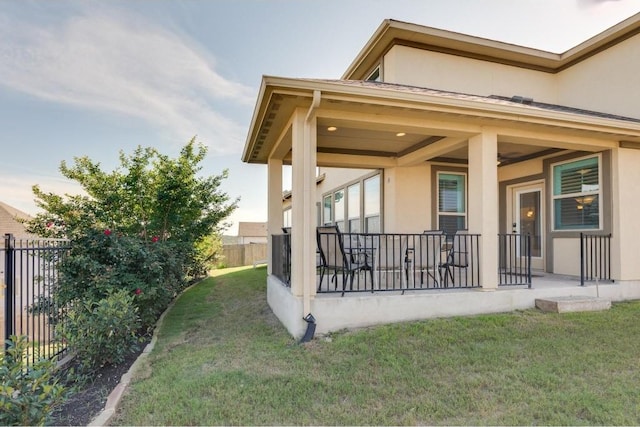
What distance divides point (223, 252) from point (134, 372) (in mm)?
13581

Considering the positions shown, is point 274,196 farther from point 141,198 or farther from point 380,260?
point 141,198

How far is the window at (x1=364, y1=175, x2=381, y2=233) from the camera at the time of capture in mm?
8836

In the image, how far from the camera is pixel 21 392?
2332mm

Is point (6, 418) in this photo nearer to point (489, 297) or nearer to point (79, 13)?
point (489, 297)

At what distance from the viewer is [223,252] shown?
669 inches

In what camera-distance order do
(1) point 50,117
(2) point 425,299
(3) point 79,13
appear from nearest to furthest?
(2) point 425,299 < (3) point 79,13 < (1) point 50,117

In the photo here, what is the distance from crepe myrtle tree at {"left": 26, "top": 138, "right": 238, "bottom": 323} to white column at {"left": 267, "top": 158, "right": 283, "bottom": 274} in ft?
6.05

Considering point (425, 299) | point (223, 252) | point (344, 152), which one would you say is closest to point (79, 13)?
point (344, 152)

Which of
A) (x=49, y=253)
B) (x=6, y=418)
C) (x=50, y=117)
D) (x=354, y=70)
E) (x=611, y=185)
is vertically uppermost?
(x=354, y=70)

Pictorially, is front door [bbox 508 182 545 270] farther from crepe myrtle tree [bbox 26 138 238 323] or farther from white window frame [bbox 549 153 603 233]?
crepe myrtle tree [bbox 26 138 238 323]

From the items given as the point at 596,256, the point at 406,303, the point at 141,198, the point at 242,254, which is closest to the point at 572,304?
the point at 596,256

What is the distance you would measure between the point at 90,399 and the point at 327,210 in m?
9.85

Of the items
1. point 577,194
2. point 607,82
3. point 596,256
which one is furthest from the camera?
point 607,82

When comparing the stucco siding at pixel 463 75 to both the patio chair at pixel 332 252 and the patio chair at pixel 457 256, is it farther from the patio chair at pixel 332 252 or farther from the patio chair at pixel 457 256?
the patio chair at pixel 332 252
